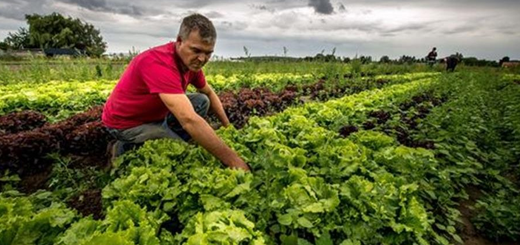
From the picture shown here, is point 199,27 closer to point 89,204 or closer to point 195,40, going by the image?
point 195,40

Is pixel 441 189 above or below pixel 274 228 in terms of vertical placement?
below

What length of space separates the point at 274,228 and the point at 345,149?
109 centimetres

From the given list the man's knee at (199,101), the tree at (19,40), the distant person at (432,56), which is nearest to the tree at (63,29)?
the tree at (19,40)

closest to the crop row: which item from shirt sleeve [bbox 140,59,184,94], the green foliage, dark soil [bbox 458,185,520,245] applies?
shirt sleeve [bbox 140,59,184,94]

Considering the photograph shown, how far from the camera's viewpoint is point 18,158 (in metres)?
3.79

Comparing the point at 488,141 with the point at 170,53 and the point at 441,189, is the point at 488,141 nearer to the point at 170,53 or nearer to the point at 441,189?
the point at 441,189

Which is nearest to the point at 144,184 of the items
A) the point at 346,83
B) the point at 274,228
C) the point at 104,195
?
the point at 104,195

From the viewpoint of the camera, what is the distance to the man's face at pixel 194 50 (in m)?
2.81

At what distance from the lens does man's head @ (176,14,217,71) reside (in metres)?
2.79

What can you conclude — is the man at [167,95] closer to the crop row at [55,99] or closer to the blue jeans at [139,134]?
the blue jeans at [139,134]

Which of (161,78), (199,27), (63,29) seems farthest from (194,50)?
(63,29)

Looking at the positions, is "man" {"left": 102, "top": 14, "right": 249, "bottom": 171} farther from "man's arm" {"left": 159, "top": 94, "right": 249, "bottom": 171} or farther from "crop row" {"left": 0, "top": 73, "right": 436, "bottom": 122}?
"crop row" {"left": 0, "top": 73, "right": 436, "bottom": 122}

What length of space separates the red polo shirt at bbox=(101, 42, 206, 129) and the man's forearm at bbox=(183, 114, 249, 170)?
376 millimetres

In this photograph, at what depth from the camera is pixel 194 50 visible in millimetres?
2865
